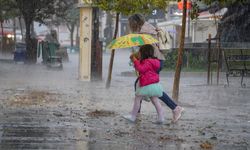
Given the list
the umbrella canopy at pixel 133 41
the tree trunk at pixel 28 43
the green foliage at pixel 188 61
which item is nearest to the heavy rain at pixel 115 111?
the umbrella canopy at pixel 133 41

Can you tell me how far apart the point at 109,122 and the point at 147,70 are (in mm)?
1100

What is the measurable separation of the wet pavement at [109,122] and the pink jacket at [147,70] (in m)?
0.74

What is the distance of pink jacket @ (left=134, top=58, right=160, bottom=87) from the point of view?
36.4 ft

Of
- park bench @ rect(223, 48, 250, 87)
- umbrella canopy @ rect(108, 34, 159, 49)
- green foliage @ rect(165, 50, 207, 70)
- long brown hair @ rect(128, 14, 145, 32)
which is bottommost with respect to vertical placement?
green foliage @ rect(165, 50, 207, 70)

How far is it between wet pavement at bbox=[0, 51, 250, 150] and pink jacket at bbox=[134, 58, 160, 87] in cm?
74

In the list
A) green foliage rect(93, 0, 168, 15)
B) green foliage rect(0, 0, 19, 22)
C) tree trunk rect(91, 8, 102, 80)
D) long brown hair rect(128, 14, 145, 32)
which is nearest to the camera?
long brown hair rect(128, 14, 145, 32)

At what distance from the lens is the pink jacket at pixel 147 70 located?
11095 mm

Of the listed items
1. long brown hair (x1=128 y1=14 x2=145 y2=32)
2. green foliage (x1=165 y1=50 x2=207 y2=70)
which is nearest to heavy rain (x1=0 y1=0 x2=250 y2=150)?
long brown hair (x1=128 y1=14 x2=145 y2=32)

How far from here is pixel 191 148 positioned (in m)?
8.97

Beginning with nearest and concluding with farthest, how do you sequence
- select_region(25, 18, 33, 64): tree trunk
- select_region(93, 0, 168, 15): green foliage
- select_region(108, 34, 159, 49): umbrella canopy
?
select_region(108, 34, 159, 49): umbrella canopy → select_region(93, 0, 168, 15): green foliage → select_region(25, 18, 33, 64): tree trunk

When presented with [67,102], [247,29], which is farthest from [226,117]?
[247,29]

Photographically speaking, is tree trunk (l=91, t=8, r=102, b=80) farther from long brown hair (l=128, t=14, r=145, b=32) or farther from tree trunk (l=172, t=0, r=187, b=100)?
long brown hair (l=128, t=14, r=145, b=32)

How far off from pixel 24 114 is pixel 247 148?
4596 millimetres

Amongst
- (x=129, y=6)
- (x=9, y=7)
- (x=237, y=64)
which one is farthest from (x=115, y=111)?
(x=9, y=7)
